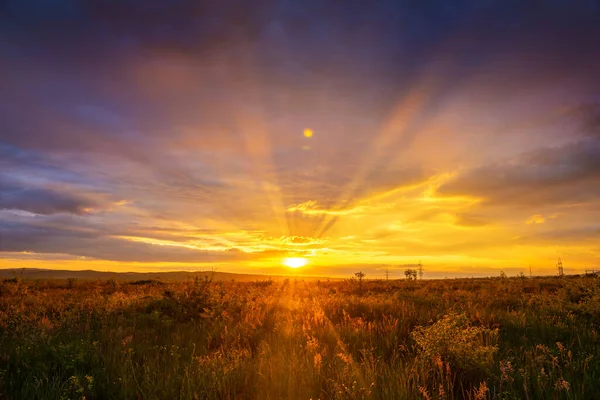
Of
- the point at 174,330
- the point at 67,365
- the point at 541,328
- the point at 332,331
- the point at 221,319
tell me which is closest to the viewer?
the point at 67,365

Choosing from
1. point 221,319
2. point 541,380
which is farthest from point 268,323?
point 541,380

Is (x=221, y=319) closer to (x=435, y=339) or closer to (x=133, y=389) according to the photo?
(x=133, y=389)

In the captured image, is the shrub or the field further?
the shrub

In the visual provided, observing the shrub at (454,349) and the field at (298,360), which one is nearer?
the field at (298,360)

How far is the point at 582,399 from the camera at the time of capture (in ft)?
13.1

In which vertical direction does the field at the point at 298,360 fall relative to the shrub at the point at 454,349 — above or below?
below

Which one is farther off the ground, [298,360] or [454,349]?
[454,349]

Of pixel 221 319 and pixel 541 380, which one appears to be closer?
pixel 541 380

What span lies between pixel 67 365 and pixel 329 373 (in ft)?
12.3

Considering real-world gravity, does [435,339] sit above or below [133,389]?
above

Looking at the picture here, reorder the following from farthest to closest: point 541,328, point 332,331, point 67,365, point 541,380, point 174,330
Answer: point 174,330, point 541,328, point 332,331, point 67,365, point 541,380

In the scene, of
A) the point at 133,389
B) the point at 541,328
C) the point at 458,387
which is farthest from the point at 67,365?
the point at 541,328

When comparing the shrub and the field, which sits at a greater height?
the shrub

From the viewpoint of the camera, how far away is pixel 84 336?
7602 millimetres
